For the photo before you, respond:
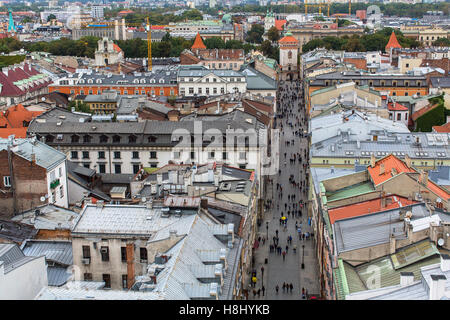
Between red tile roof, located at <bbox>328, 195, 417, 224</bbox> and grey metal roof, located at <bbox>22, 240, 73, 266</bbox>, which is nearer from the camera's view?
grey metal roof, located at <bbox>22, 240, 73, 266</bbox>

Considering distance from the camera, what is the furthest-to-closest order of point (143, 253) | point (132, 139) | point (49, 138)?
point (49, 138) < point (132, 139) < point (143, 253)

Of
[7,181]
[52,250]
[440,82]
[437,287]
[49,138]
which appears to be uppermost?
[437,287]

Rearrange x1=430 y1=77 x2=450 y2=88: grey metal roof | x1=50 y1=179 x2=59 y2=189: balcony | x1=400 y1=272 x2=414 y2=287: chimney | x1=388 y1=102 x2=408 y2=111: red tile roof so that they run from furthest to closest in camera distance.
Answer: x1=430 y1=77 x2=450 y2=88: grey metal roof → x1=388 y1=102 x2=408 y2=111: red tile roof → x1=50 y1=179 x2=59 y2=189: balcony → x1=400 y1=272 x2=414 y2=287: chimney

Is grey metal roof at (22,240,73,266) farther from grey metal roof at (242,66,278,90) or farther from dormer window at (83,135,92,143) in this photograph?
grey metal roof at (242,66,278,90)

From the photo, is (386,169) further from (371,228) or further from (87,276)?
(87,276)

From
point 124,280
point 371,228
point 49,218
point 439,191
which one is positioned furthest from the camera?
point 439,191

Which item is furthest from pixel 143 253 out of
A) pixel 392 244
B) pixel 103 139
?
pixel 103 139

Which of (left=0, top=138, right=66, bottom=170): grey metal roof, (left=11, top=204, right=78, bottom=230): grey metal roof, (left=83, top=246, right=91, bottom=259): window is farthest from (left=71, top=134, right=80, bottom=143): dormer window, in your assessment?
(left=83, top=246, right=91, bottom=259): window
